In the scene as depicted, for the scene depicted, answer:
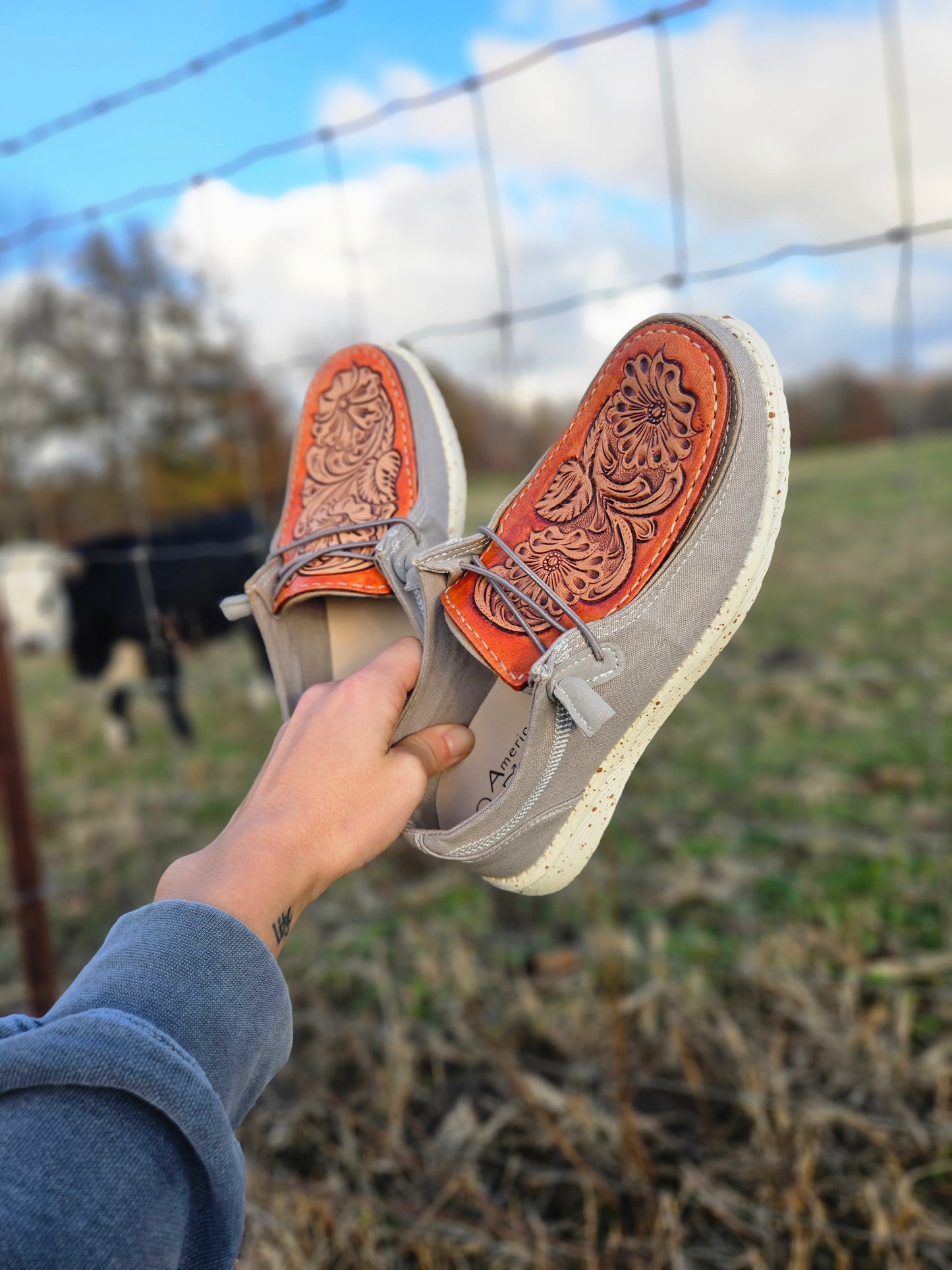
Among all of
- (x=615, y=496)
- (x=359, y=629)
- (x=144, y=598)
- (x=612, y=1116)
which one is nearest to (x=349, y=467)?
(x=359, y=629)

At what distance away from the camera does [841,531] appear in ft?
22.9

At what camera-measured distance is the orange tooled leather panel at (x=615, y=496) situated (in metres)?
0.86

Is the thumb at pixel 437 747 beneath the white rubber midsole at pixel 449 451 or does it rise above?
beneath

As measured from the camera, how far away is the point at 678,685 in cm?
89

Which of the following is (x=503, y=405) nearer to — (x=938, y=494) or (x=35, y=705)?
(x=35, y=705)

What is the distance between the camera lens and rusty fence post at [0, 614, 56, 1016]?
5.89ft

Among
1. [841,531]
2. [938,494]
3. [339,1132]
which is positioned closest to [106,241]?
[339,1132]

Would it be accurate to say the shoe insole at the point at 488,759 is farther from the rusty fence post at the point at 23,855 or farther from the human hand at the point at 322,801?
the rusty fence post at the point at 23,855

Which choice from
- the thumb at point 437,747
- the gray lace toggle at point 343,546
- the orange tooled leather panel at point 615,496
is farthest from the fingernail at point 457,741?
the gray lace toggle at point 343,546

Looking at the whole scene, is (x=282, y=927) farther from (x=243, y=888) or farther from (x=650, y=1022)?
(x=650, y=1022)

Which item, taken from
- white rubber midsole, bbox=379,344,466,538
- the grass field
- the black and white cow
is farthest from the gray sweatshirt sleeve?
the black and white cow

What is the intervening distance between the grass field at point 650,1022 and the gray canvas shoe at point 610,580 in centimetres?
71

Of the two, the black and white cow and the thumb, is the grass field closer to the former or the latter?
the thumb

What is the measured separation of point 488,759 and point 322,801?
281 mm
